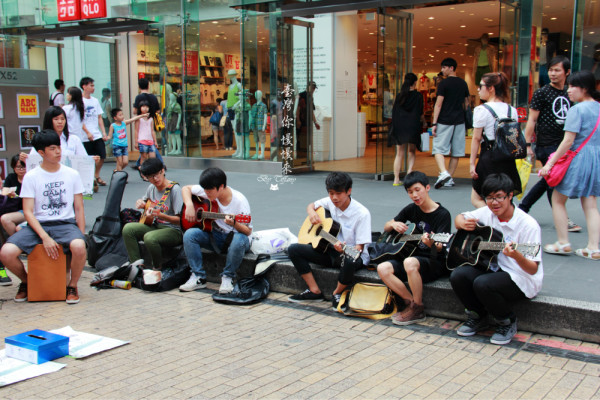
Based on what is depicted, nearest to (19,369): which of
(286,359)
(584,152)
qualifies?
(286,359)

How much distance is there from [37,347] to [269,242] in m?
2.30

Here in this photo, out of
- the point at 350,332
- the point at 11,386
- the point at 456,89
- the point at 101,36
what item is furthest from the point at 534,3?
the point at 101,36

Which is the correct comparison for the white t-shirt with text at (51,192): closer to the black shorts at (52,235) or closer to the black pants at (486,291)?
the black shorts at (52,235)

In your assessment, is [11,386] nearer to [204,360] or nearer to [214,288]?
[204,360]

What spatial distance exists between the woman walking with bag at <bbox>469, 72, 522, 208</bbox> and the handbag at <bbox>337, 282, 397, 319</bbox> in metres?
1.61

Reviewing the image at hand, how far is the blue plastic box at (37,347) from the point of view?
12.6 ft

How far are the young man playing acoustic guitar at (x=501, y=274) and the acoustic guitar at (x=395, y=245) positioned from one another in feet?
1.51

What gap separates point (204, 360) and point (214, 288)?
1772mm

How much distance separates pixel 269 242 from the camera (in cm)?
558

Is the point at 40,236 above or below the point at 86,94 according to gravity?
below

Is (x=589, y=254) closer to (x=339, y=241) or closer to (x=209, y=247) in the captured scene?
(x=339, y=241)

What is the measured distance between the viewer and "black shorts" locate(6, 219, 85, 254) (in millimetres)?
5109

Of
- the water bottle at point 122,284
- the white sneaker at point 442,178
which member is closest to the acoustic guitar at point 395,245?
the water bottle at point 122,284

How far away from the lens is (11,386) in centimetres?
355
